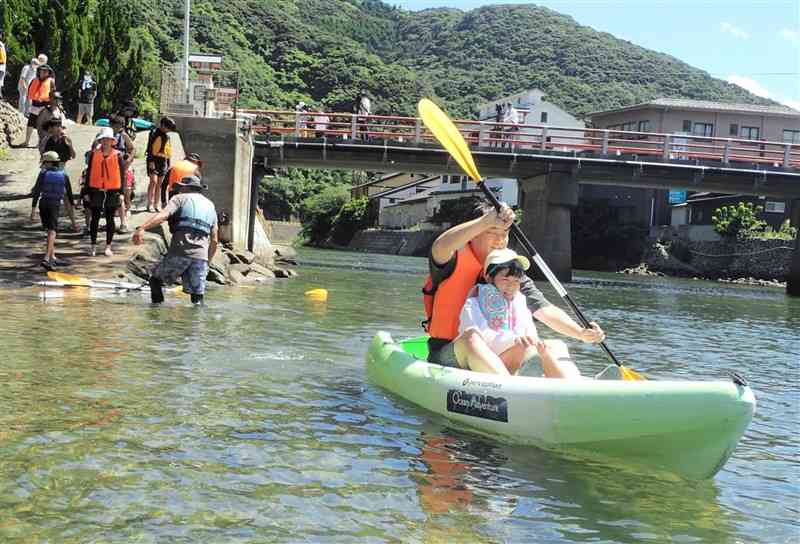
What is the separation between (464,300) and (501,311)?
328mm

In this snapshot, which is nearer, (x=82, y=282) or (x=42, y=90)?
(x=82, y=282)

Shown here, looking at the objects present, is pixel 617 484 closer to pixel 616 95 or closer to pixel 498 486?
pixel 498 486

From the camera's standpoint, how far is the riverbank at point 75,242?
14133mm

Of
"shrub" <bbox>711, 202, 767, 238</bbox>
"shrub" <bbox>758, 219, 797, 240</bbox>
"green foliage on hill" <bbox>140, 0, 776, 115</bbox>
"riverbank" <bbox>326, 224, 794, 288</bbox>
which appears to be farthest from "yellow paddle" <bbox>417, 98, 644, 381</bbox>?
"green foliage on hill" <bbox>140, 0, 776, 115</bbox>

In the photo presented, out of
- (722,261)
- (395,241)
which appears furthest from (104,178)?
(395,241)

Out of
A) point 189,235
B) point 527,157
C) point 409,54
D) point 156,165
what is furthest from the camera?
point 409,54

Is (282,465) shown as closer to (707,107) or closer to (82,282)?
(82,282)

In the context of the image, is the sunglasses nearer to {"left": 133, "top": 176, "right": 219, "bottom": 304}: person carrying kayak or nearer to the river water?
the river water

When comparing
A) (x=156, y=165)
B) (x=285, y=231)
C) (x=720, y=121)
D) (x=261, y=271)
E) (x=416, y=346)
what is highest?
(x=720, y=121)

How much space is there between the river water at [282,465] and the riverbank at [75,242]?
429 cm

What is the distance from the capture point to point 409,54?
16700cm

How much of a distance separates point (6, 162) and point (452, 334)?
16712 millimetres

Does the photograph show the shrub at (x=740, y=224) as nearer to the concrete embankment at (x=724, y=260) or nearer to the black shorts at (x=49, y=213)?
the concrete embankment at (x=724, y=260)

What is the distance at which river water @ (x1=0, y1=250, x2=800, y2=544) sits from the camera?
167 inches
